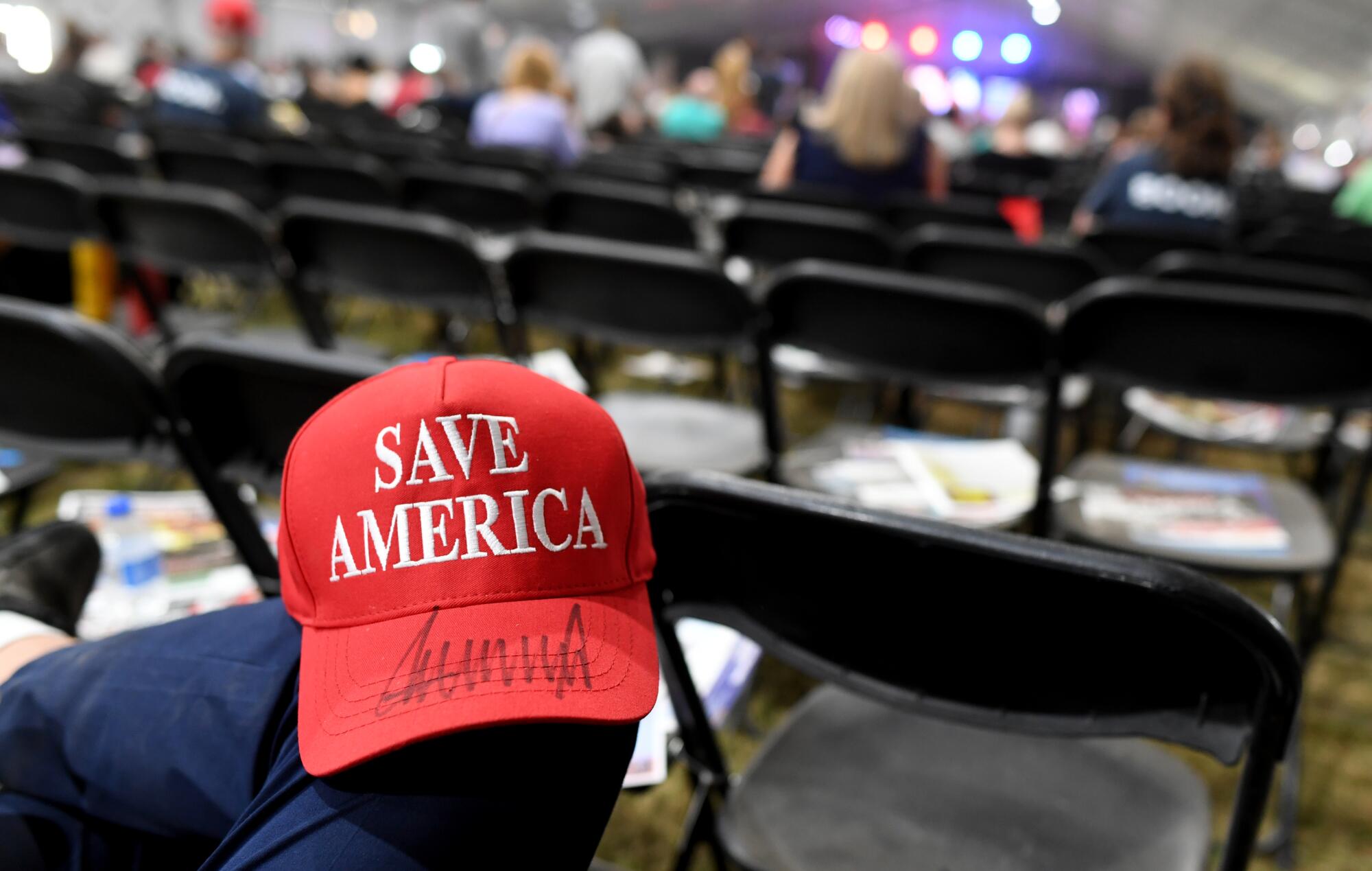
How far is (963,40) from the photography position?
21719 mm

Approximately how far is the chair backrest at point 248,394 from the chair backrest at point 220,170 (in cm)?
240

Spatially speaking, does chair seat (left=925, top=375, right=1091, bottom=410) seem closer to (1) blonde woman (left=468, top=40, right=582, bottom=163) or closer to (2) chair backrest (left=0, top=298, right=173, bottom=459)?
(2) chair backrest (left=0, top=298, right=173, bottom=459)

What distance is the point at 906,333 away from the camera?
1.71m

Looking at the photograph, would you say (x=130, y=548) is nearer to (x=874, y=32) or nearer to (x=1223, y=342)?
(x=1223, y=342)

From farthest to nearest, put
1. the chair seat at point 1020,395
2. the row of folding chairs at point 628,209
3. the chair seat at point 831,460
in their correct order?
the row of folding chairs at point 628,209 < the chair seat at point 1020,395 < the chair seat at point 831,460

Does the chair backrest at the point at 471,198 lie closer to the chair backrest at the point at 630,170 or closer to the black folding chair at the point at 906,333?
the chair backrest at the point at 630,170


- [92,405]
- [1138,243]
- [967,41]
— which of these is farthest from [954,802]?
[967,41]

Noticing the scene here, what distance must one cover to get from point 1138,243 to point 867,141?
1.03 m

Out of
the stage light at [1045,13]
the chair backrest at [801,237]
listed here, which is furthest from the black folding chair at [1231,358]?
the stage light at [1045,13]

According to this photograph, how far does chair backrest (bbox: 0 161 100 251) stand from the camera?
2.39 meters

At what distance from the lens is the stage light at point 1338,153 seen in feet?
49.7


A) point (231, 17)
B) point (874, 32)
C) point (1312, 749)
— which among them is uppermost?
point (874, 32)

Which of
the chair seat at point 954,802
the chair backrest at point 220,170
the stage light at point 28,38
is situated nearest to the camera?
the chair seat at point 954,802

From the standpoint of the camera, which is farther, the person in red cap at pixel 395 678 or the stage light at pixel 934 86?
the stage light at pixel 934 86
